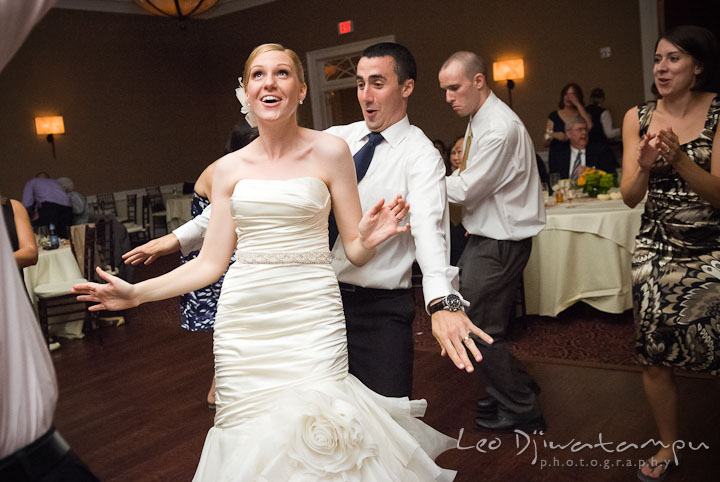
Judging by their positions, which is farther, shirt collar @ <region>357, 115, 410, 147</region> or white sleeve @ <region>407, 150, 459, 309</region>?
shirt collar @ <region>357, 115, 410, 147</region>

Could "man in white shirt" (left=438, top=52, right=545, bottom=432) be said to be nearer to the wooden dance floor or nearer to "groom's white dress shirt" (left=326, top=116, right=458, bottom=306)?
the wooden dance floor

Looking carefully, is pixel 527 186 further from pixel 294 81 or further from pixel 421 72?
pixel 421 72

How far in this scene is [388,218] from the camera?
1730mm

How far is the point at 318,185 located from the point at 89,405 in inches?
118

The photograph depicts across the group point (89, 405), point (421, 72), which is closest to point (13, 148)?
point (421, 72)

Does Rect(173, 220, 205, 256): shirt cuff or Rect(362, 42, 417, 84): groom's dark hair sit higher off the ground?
Rect(362, 42, 417, 84): groom's dark hair

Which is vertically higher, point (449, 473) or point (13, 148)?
point (13, 148)

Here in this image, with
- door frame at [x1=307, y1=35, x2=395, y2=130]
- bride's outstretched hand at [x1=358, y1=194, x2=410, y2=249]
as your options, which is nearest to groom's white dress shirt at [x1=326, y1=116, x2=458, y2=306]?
bride's outstretched hand at [x1=358, y1=194, x2=410, y2=249]

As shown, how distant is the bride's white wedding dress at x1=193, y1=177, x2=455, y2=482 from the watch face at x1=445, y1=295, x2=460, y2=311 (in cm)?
29

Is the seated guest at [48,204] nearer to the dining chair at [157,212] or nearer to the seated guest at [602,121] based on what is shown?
the dining chair at [157,212]

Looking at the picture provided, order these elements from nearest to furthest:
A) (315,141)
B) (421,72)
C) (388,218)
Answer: (388,218)
(315,141)
(421,72)

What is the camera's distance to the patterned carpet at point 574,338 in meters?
4.02

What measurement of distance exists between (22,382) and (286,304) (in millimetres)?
836

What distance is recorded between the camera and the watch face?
69.1 inches
